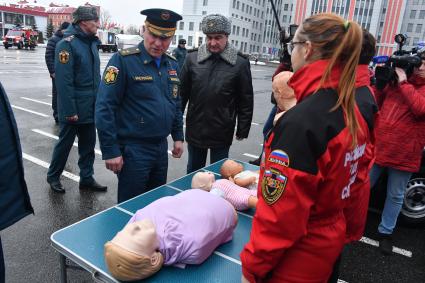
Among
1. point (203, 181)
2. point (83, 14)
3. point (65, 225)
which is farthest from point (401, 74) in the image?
point (65, 225)

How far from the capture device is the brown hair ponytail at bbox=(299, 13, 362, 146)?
1302mm

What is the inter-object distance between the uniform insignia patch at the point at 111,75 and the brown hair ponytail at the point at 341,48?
1.64 m

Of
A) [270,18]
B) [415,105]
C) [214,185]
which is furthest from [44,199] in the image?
[270,18]

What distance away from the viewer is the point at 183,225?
200cm

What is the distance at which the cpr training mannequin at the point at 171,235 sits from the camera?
1726 millimetres

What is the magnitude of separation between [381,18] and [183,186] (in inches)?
3184

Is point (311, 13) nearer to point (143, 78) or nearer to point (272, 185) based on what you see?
point (143, 78)

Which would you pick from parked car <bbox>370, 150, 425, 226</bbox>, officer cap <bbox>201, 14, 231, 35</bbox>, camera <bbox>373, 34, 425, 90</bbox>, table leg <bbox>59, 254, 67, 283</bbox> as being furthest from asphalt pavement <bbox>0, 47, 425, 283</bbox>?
officer cap <bbox>201, 14, 231, 35</bbox>

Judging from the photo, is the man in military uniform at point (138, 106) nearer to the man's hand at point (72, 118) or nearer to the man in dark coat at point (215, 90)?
the man in dark coat at point (215, 90)

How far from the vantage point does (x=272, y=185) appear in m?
1.28

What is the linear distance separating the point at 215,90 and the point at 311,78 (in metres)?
2.20

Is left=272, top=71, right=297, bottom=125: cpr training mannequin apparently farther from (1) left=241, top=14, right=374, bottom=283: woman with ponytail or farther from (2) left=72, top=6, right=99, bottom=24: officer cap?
(2) left=72, top=6, right=99, bottom=24: officer cap

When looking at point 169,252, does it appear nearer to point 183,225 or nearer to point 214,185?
point 183,225

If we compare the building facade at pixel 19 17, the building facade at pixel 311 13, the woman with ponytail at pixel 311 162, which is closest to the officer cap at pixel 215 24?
the woman with ponytail at pixel 311 162
